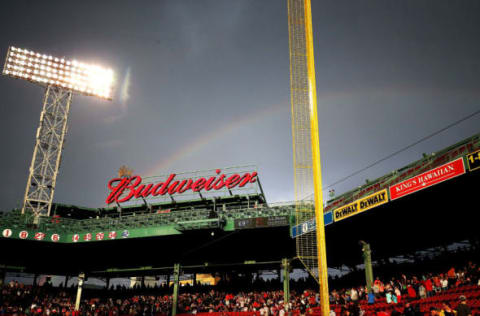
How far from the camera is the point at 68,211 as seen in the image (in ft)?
188

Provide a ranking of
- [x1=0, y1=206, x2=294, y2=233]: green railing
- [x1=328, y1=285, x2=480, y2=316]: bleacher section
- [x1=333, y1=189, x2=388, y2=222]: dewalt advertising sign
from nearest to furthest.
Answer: [x1=328, y1=285, x2=480, y2=316]: bleacher section → [x1=333, y1=189, x2=388, y2=222]: dewalt advertising sign → [x1=0, y1=206, x2=294, y2=233]: green railing

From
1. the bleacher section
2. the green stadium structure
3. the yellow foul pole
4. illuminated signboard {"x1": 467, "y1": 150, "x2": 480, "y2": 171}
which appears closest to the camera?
the yellow foul pole

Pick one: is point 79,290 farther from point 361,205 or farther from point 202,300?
point 361,205

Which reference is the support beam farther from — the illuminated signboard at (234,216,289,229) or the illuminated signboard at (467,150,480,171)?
the illuminated signboard at (467,150,480,171)

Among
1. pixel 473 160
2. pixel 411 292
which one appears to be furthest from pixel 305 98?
pixel 411 292

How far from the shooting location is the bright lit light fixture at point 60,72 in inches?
1880

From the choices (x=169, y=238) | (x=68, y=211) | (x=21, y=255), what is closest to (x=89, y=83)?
(x=68, y=211)

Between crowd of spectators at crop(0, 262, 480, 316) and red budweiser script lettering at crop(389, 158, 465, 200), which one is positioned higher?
red budweiser script lettering at crop(389, 158, 465, 200)

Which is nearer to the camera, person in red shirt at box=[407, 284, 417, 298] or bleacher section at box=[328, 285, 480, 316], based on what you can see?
bleacher section at box=[328, 285, 480, 316]

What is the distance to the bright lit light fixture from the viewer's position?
47.8 meters

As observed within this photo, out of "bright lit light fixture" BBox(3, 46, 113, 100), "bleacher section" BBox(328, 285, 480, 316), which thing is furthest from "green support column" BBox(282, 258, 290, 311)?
"bright lit light fixture" BBox(3, 46, 113, 100)

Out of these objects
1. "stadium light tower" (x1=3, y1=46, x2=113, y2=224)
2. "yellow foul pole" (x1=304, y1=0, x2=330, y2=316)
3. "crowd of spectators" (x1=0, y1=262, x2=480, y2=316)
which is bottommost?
"crowd of spectators" (x1=0, y1=262, x2=480, y2=316)

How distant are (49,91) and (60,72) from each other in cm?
285

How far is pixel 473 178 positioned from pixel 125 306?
3057 centimetres
